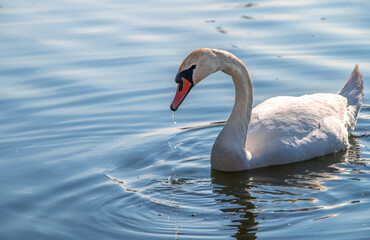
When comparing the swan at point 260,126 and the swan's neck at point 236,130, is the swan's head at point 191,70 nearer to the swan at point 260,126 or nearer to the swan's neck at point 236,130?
the swan at point 260,126

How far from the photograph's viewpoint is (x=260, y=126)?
31.8ft

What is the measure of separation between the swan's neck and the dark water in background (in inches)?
7.5

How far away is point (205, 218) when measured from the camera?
765 cm

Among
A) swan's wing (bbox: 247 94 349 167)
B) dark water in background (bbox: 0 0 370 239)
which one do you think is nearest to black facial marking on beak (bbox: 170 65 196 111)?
dark water in background (bbox: 0 0 370 239)

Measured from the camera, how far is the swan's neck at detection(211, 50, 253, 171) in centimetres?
930

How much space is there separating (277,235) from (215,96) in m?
5.36

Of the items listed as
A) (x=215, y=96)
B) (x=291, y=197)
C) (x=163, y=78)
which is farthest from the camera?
(x=163, y=78)

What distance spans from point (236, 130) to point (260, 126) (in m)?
0.42

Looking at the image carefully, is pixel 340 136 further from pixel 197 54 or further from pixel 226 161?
pixel 197 54

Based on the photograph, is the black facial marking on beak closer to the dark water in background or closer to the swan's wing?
the dark water in background

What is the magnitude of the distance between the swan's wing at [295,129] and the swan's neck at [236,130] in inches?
8.4

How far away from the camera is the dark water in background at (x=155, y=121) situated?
303 inches

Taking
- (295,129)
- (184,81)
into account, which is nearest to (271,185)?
(295,129)

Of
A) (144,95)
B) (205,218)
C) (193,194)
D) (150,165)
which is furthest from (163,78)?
(205,218)
